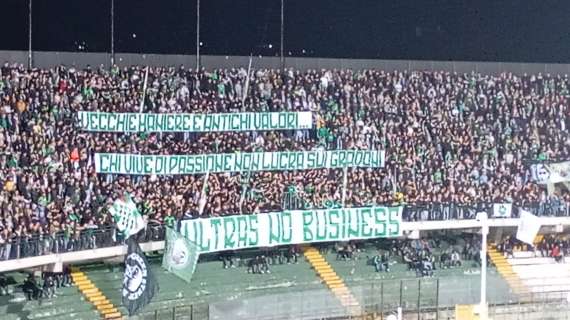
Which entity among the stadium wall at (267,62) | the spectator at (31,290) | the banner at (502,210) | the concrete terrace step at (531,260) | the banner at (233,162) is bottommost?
the concrete terrace step at (531,260)

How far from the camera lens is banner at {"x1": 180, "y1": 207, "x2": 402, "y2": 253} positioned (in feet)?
114

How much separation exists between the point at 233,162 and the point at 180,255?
542 centimetres

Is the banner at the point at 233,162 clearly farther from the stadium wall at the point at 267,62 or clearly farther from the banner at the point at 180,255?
the stadium wall at the point at 267,62

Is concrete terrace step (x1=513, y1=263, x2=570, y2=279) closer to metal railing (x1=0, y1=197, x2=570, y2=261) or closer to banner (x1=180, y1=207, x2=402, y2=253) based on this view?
metal railing (x1=0, y1=197, x2=570, y2=261)

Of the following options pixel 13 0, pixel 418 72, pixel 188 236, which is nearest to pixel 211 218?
pixel 188 236

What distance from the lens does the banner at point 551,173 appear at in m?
42.4

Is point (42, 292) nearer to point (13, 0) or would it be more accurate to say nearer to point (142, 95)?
point (142, 95)

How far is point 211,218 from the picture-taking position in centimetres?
3497

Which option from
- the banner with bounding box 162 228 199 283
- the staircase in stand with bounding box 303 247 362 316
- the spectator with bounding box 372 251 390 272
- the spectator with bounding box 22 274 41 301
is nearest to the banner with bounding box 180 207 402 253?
the banner with bounding box 162 228 199 283

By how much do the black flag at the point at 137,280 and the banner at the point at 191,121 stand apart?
6.70 m

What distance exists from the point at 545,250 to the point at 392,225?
20.1ft

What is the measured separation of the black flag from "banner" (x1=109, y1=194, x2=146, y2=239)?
1.59 m

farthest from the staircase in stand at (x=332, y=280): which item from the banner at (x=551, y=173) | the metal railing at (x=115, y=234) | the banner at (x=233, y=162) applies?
the banner at (x=551, y=173)

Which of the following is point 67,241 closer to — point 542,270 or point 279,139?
point 279,139
